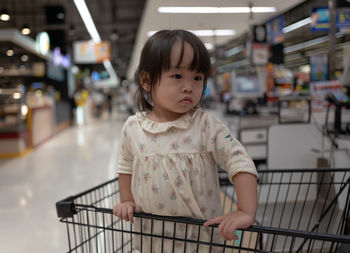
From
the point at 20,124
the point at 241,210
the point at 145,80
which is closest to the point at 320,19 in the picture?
the point at 145,80

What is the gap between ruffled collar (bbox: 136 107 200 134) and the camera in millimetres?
1232

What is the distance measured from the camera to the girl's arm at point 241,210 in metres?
0.96

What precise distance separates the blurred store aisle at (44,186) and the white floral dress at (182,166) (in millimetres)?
1787

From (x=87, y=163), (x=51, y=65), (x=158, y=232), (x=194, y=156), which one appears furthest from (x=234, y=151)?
(x=51, y=65)

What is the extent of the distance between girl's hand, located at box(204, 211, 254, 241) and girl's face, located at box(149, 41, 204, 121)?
418 mm

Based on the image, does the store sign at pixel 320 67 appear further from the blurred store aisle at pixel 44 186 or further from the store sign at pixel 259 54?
the store sign at pixel 259 54

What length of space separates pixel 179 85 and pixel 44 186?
4.10 meters


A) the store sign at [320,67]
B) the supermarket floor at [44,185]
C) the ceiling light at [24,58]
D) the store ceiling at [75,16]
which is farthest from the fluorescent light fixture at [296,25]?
the ceiling light at [24,58]

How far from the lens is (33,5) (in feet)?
44.0

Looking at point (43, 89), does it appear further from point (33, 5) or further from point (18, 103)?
point (18, 103)

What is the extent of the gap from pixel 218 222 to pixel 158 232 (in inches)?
14.2

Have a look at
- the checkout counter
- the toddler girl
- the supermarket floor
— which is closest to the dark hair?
the toddler girl

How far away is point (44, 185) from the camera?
4703 millimetres

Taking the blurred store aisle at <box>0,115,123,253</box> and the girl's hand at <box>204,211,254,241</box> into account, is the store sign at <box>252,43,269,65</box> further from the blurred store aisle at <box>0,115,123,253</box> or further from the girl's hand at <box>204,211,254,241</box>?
the girl's hand at <box>204,211,254,241</box>
